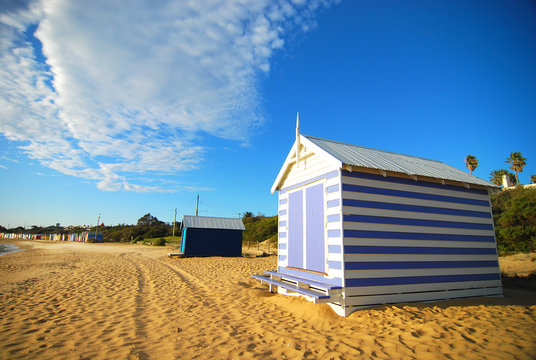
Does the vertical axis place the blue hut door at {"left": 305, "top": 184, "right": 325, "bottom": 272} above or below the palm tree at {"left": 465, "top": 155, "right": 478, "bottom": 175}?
below

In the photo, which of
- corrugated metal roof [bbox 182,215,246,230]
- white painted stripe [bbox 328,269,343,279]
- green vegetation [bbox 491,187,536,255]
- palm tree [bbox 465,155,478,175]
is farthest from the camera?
palm tree [bbox 465,155,478,175]

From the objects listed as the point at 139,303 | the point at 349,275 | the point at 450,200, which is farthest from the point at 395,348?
the point at 139,303

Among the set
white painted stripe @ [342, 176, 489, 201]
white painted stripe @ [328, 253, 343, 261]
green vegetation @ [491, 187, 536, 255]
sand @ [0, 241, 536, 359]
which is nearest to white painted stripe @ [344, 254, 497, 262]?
white painted stripe @ [328, 253, 343, 261]

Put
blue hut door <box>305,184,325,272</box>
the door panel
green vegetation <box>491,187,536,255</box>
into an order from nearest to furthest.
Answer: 1. blue hut door <box>305,184,325,272</box>
2. the door panel
3. green vegetation <box>491,187,536,255</box>

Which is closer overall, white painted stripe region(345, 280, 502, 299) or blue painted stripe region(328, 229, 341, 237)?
white painted stripe region(345, 280, 502, 299)

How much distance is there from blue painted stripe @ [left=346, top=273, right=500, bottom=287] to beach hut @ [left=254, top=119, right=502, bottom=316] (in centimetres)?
2

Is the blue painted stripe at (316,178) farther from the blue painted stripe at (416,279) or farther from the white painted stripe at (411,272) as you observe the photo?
the blue painted stripe at (416,279)

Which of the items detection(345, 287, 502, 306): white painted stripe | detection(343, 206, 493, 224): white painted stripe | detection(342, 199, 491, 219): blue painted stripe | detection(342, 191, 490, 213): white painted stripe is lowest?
detection(345, 287, 502, 306): white painted stripe

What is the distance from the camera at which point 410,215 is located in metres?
6.52

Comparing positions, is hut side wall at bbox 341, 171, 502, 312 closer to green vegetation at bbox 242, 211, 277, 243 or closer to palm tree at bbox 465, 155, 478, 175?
green vegetation at bbox 242, 211, 277, 243

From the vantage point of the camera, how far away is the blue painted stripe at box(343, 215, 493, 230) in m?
5.89

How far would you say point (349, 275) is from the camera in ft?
18.2

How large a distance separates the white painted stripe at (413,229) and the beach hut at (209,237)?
18.1 metres

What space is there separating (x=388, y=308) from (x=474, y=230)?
4087 mm
